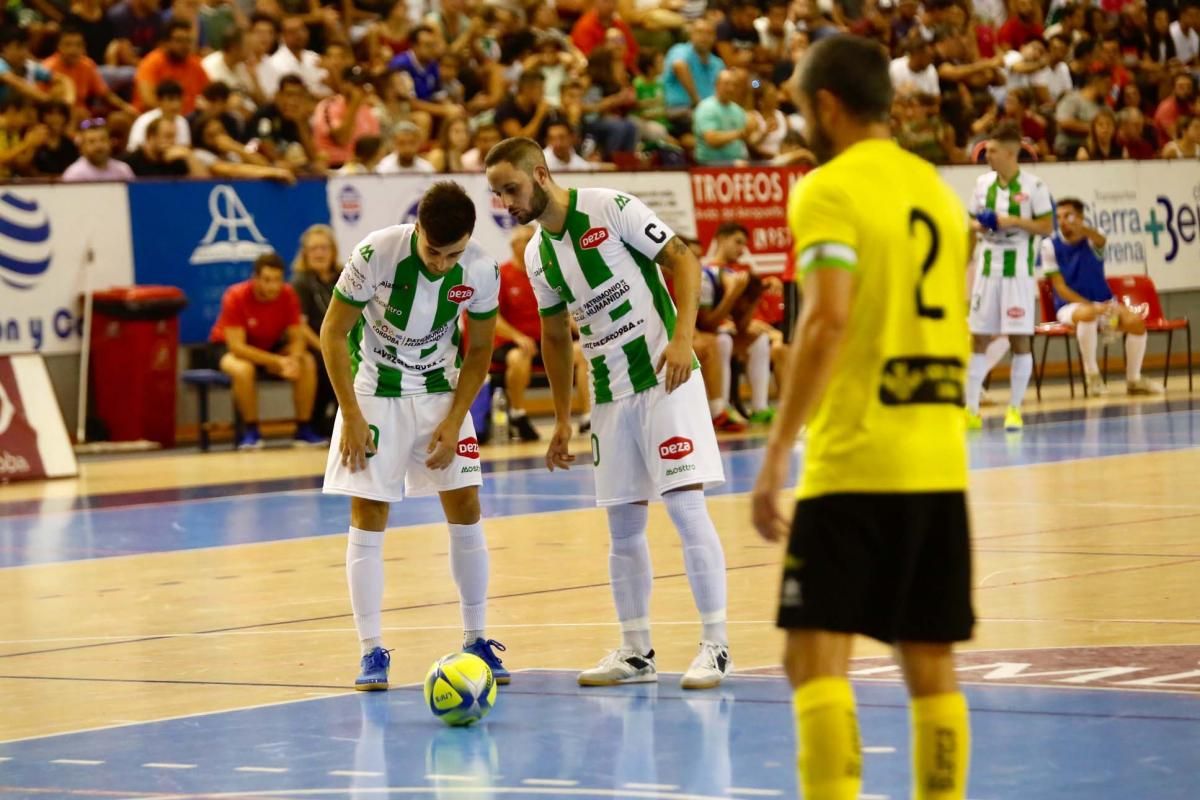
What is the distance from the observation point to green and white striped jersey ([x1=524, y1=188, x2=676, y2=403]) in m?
8.38

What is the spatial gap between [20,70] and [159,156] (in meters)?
1.64

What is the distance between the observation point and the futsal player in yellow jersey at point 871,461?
4.92m

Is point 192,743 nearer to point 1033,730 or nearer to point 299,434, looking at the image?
point 1033,730

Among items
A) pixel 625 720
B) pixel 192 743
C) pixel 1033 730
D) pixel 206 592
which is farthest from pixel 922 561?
pixel 206 592

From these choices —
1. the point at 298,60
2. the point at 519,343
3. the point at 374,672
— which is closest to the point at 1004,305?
the point at 519,343

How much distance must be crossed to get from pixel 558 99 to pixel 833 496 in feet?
65.4

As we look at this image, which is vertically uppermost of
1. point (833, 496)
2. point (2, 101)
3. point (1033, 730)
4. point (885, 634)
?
point (2, 101)

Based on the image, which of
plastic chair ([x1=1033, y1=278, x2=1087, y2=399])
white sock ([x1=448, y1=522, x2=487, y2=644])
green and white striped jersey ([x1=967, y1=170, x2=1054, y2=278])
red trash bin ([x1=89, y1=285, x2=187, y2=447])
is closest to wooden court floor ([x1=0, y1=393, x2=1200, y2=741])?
white sock ([x1=448, y1=522, x2=487, y2=644])

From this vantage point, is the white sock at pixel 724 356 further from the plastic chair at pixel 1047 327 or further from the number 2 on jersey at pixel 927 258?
the number 2 on jersey at pixel 927 258

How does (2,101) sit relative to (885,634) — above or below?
above

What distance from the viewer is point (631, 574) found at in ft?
27.4

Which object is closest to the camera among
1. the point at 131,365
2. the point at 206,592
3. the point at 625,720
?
the point at 625,720

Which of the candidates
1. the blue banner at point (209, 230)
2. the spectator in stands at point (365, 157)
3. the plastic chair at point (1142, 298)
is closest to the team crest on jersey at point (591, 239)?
the blue banner at point (209, 230)

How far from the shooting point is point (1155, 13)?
32781 millimetres
